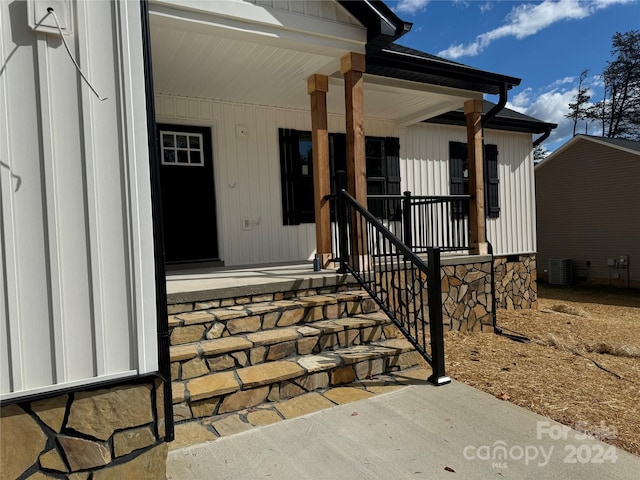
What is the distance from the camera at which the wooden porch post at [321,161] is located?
169 inches

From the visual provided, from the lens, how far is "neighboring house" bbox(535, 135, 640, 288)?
33.6ft

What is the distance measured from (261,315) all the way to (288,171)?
2935mm

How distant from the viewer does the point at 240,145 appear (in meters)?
5.21

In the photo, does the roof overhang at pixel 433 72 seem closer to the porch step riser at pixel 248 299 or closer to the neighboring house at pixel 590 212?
the porch step riser at pixel 248 299

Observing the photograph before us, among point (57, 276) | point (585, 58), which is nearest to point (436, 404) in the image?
point (57, 276)

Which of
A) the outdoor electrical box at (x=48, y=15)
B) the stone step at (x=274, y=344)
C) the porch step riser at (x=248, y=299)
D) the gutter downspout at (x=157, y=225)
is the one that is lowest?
the stone step at (x=274, y=344)

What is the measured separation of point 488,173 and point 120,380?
275 inches

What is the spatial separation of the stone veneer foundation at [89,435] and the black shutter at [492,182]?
666 cm

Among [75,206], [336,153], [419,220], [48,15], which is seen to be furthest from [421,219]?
[48,15]

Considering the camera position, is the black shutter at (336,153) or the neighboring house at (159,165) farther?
the black shutter at (336,153)

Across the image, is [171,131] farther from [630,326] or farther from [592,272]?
[592,272]

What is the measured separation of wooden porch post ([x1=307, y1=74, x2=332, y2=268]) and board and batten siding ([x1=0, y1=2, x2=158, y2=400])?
264 cm

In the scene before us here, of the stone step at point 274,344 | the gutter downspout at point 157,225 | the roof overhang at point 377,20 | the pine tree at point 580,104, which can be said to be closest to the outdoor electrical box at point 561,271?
the roof overhang at point 377,20

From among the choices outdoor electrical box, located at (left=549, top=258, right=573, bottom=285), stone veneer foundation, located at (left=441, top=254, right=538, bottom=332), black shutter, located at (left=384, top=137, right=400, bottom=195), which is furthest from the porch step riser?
outdoor electrical box, located at (left=549, top=258, right=573, bottom=285)
